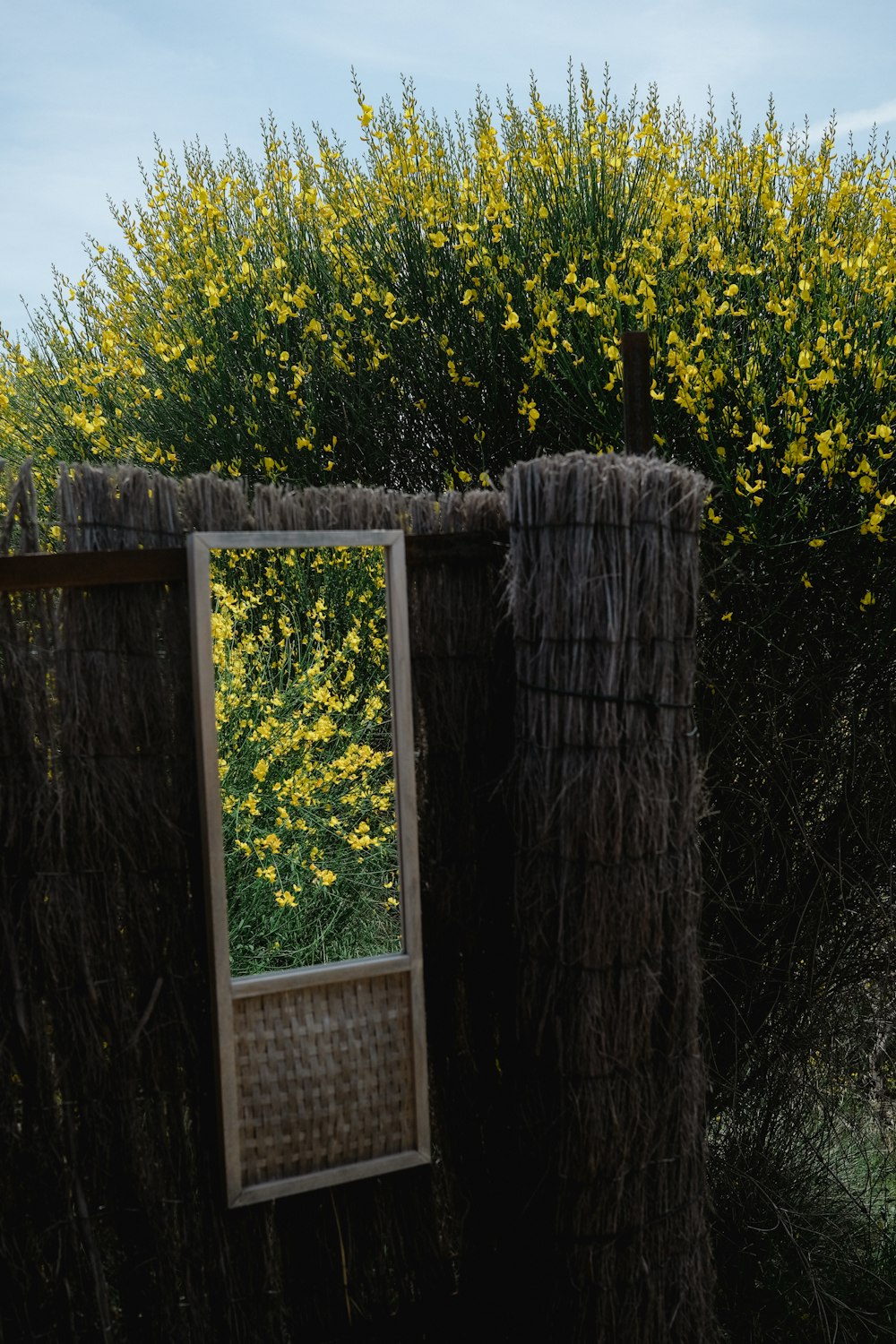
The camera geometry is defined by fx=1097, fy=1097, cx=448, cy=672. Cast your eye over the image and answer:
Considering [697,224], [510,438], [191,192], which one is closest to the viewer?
[697,224]

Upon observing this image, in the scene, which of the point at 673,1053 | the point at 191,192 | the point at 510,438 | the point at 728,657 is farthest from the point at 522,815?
the point at 191,192

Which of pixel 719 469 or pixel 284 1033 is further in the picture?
pixel 719 469

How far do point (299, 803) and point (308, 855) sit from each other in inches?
11.0

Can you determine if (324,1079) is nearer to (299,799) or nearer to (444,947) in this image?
(444,947)

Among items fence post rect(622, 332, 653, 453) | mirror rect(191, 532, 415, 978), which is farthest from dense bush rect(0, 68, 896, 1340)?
mirror rect(191, 532, 415, 978)

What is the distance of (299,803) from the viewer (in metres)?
3.60

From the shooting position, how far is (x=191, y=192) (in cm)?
489

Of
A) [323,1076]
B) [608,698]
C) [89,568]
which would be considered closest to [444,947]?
[323,1076]

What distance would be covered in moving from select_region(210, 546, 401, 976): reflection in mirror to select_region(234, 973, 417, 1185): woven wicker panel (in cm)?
153

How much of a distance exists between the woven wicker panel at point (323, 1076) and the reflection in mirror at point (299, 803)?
1530 millimetres

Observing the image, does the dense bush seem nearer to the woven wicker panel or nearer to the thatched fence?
the thatched fence

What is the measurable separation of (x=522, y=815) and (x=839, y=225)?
2.98 m

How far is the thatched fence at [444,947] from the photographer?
1659 mm

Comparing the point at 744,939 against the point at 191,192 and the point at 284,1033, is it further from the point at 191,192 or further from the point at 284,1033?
the point at 191,192
